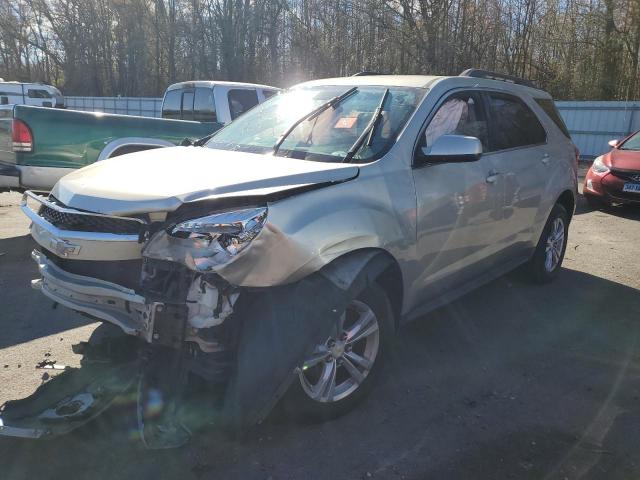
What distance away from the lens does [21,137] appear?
20.1 ft

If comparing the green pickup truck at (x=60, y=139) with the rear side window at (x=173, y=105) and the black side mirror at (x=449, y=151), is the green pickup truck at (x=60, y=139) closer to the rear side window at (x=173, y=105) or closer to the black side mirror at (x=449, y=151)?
the rear side window at (x=173, y=105)

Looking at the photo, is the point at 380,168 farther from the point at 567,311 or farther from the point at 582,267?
the point at 582,267

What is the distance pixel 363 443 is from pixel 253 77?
27.9 metres

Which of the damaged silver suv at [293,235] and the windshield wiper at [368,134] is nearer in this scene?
the damaged silver suv at [293,235]

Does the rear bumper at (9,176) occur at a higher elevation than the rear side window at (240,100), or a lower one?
lower

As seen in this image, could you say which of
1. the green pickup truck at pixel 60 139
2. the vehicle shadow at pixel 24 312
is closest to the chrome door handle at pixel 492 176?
the vehicle shadow at pixel 24 312

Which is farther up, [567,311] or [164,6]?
[164,6]

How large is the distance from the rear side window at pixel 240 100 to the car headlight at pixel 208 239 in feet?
21.2

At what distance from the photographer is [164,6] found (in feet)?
111

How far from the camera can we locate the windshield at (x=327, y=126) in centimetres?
345

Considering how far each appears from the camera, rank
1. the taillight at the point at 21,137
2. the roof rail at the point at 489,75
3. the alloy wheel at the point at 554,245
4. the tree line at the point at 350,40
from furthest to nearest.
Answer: the tree line at the point at 350,40 → the taillight at the point at 21,137 → the alloy wheel at the point at 554,245 → the roof rail at the point at 489,75

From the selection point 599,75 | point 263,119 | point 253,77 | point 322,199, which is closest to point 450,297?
point 322,199

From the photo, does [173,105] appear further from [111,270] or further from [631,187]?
[631,187]

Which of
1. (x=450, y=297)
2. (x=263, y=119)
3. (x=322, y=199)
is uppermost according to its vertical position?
(x=263, y=119)
